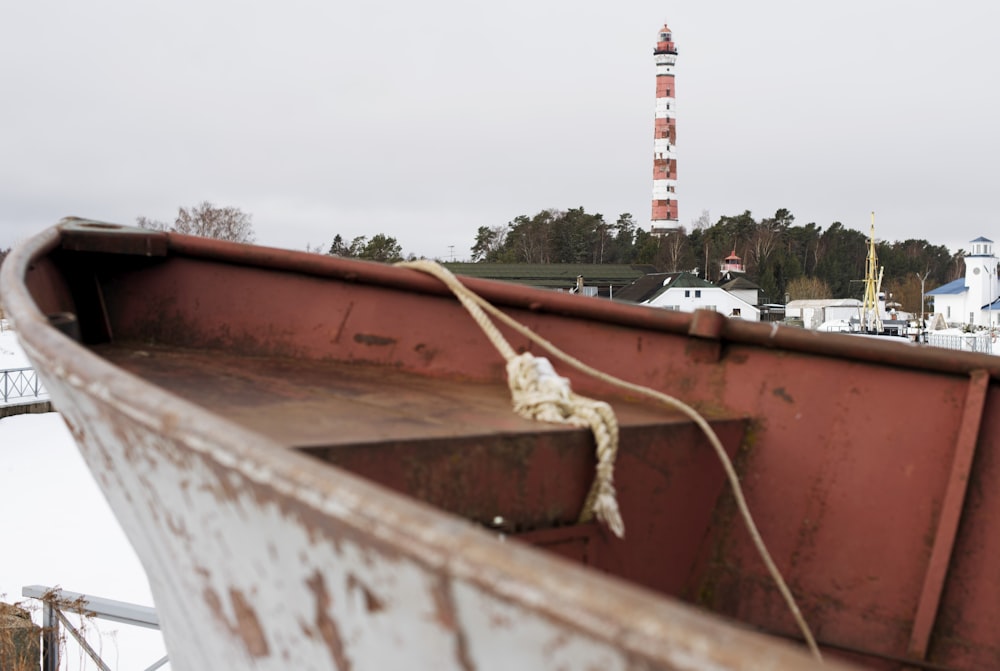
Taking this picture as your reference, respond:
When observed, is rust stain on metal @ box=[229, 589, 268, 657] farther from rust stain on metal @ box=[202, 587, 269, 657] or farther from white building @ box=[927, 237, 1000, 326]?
white building @ box=[927, 237, 1000, 326]

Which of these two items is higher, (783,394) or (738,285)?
(738,285)

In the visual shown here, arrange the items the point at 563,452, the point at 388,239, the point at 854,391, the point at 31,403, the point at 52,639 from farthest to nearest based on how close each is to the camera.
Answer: the point at 388,239
the point at 31,403
the point at 52,639
the point at 854,391
the point at 563,452

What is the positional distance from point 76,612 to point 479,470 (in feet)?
12.6

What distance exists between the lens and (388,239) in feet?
106

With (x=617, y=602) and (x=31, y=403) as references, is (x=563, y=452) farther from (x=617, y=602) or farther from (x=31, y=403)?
(x=31, y=403)

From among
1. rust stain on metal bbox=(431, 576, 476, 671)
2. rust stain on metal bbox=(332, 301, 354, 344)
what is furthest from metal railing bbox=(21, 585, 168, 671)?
rust stain on metal bbox=(431, 576, 476, 671)

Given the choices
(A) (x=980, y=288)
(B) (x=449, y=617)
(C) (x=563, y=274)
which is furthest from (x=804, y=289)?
(B) (x=449, y=617)

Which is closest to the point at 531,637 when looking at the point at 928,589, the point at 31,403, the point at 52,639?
the point at 928,589

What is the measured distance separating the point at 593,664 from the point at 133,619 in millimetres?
4374

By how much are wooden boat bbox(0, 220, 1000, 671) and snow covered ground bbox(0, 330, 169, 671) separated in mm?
3432

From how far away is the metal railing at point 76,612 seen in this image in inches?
183

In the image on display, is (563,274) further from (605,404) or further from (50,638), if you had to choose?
(605,404)

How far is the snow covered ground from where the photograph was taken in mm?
6664

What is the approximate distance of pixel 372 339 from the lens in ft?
10.1
